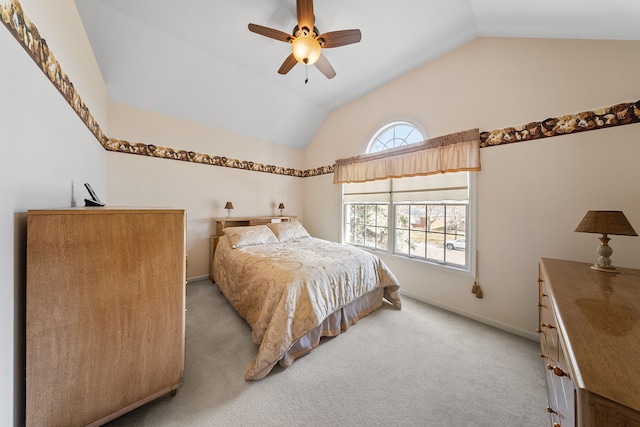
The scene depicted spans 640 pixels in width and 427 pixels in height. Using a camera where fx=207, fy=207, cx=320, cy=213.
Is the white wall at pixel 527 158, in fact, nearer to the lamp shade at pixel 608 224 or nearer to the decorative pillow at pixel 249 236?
the lamp shade at pixel 608 224

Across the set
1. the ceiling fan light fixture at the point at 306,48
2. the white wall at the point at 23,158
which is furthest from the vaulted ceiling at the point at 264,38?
the white wall at the point at 23,158

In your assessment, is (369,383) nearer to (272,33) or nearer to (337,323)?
(337,323)

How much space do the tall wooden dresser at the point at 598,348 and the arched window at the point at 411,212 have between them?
1.27m

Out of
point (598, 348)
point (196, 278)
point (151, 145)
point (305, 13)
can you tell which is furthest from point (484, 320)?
point (151, 145)

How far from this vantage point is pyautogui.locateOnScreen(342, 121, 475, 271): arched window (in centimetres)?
246

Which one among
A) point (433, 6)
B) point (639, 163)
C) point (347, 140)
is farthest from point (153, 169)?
point (639, 163)

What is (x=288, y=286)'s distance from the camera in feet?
5.40

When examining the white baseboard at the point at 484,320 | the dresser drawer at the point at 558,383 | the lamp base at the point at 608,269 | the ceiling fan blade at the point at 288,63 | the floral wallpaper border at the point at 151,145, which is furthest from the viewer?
the ceiling fan blade at the point at 288,63

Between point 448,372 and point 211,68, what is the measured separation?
13.3 ft

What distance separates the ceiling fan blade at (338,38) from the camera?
1.79m

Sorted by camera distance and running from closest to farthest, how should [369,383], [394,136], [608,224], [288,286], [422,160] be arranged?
[608,224], [369,383], [288,286], [422,160], [394,136]

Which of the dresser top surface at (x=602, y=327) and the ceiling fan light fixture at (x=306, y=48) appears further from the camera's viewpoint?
the ceiling fan light fixture at (x=306, y=48)

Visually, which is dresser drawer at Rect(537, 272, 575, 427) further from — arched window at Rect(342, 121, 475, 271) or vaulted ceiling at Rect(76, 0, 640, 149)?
vaulted ceiling at Rect(76, 0, 640, 149)

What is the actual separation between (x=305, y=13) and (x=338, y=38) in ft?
1.09
